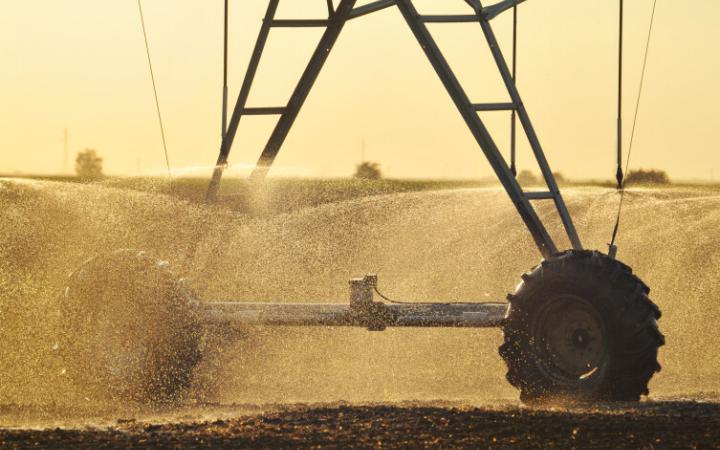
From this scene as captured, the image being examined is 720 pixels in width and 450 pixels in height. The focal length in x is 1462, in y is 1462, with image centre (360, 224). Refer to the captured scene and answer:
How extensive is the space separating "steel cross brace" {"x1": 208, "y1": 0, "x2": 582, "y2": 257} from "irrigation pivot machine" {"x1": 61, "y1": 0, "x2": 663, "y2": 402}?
10mm

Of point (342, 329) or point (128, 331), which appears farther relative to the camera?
point (342, 329)

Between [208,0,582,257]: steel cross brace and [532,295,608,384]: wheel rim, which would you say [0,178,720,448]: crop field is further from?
[208,0,582,257]: steel cross brace

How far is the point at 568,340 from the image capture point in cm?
1023

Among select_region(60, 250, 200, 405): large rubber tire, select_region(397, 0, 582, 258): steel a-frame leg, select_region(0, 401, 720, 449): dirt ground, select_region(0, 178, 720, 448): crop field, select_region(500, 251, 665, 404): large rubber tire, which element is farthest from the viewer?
select_region(60, 250, 200, 405): large rubber tire

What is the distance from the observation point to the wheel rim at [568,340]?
33.2 ft

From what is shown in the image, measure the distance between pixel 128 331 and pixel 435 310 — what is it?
2.40 m

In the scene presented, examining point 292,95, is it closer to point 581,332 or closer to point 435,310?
point 435,310

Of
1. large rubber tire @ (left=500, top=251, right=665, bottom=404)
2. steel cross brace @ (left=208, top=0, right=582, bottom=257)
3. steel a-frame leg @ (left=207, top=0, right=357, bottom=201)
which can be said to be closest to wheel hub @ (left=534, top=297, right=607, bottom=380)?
large rubber tire @ (left=500, top=251, right=665, bottom=404)

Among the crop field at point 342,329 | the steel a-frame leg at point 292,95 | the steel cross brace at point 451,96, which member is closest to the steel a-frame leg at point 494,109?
the steel cross brace at point 451,96

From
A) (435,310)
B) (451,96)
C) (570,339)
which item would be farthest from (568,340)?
(451,96)

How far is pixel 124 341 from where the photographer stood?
1130 centimetres

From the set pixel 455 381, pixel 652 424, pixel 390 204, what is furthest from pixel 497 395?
pixel 390 204

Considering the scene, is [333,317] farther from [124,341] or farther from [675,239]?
[675,239]

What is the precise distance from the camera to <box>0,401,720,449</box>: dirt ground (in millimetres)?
8125
